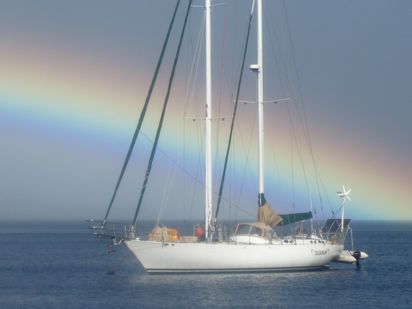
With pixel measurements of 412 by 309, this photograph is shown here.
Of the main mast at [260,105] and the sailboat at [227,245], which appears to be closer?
the sailboat at [227,245]

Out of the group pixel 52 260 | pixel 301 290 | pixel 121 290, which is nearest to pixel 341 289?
pixel 301 290

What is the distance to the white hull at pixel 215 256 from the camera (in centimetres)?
7825

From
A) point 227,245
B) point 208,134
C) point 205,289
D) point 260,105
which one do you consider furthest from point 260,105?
point 205,289

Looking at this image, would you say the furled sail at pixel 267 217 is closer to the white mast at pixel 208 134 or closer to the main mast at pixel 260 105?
the main mast at pixel 260 105

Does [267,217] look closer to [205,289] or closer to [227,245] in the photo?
[227,245]

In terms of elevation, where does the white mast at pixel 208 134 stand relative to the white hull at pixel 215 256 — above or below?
above

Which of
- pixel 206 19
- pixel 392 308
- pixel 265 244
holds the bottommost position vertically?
pixel 392 308

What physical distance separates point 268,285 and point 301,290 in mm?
2759

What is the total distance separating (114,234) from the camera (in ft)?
261

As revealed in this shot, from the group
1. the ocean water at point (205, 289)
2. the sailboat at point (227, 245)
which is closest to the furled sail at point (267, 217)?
the sailboat at point (227, 245)

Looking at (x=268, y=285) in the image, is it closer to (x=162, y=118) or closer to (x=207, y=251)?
(x=207, y=251)

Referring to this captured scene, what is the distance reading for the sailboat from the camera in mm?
78438

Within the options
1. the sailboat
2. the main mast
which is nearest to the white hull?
the sailboat

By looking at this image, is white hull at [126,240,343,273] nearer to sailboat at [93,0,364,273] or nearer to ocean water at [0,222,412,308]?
sailboat at [93,0,364,273]
